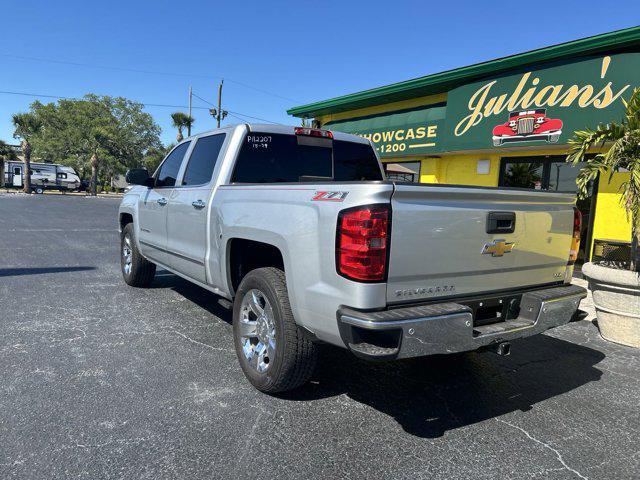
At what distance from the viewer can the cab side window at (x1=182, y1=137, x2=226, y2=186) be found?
4344mm

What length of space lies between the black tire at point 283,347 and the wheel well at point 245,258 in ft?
1.08

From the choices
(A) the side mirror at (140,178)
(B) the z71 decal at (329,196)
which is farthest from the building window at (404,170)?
(B) the z71 decal at (329,196)

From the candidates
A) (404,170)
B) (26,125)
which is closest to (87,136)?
(26,125)

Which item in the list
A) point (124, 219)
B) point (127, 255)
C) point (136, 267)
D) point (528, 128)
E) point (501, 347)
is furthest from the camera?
point (528, 128)

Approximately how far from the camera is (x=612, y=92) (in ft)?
24.0

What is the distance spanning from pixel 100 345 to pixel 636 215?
216 inches

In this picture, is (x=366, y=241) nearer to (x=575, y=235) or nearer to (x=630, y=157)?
(x=575, y=235)

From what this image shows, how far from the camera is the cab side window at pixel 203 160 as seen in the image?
4344mm

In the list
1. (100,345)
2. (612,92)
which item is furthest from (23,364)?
(612,92)

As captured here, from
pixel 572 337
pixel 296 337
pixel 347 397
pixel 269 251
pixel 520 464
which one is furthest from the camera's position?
pixel 572 337

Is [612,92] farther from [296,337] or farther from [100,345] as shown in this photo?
[100,345]

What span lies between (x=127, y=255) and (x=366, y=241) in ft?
16.9

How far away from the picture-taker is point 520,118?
8.66 m

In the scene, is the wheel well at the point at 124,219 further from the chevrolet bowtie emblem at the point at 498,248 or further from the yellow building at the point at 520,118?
the yellow building at the point at 520,118
